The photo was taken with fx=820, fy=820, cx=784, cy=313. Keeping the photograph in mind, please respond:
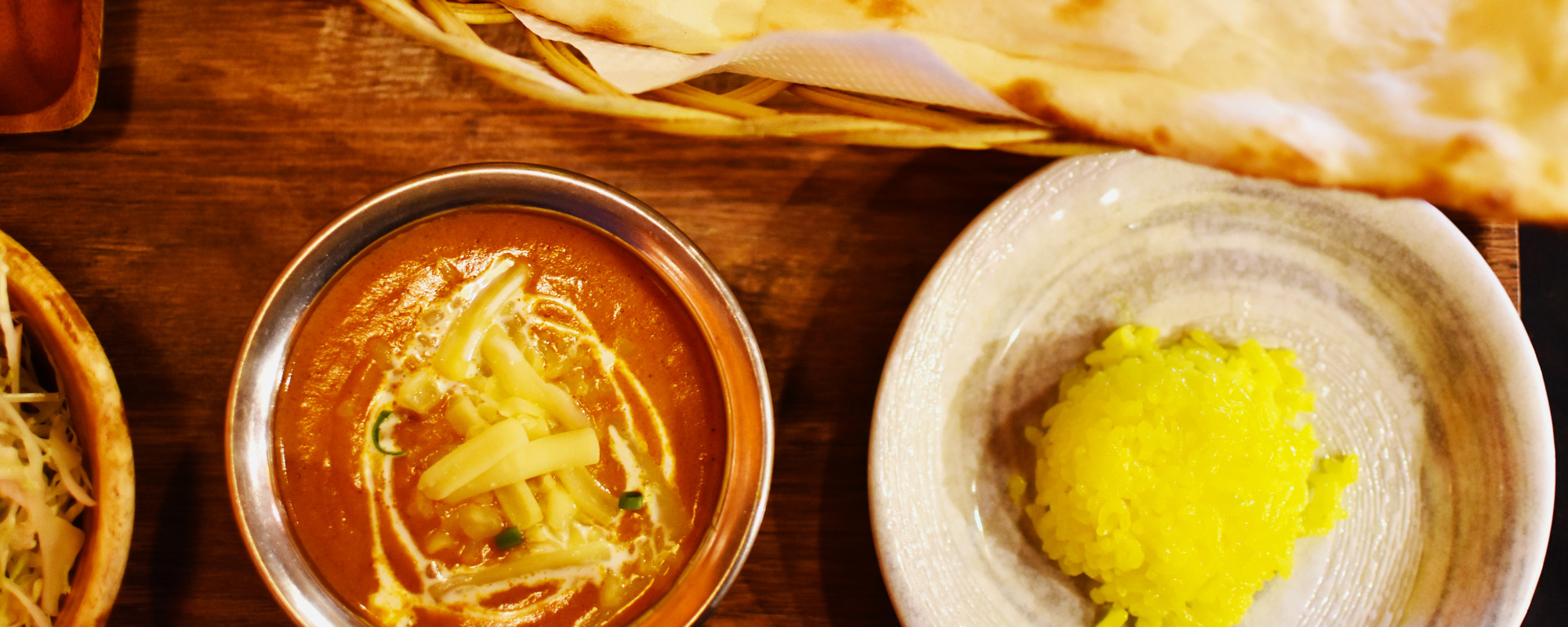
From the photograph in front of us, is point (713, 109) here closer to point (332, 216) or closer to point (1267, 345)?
point (332, 216)

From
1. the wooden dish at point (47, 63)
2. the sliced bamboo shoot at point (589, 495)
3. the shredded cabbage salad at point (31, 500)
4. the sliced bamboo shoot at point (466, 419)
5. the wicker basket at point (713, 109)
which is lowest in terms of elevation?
the shredded cabbage salad at point (31, 500)

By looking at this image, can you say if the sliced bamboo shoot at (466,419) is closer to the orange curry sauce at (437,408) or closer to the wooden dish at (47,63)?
the orange curry sauce at (437,408)

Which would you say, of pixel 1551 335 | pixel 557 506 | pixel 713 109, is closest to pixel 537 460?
pixel 557 506

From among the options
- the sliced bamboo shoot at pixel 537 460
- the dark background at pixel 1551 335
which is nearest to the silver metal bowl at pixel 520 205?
the sliced bamboo shoot at pixel 537 460

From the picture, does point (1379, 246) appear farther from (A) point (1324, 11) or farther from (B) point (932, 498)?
(B) point (932, 498)

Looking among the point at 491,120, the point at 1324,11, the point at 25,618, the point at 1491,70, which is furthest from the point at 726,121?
the point at 25,618

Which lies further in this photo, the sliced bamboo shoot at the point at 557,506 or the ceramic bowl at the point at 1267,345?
the ceramic bowl at the point at 1267,345

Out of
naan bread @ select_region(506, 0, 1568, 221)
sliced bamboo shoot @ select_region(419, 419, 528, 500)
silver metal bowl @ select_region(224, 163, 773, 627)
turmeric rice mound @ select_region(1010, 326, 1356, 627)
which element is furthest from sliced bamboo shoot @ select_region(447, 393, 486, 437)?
turmeric rice mound @ select_region(1010, 326, 1356, 627)
